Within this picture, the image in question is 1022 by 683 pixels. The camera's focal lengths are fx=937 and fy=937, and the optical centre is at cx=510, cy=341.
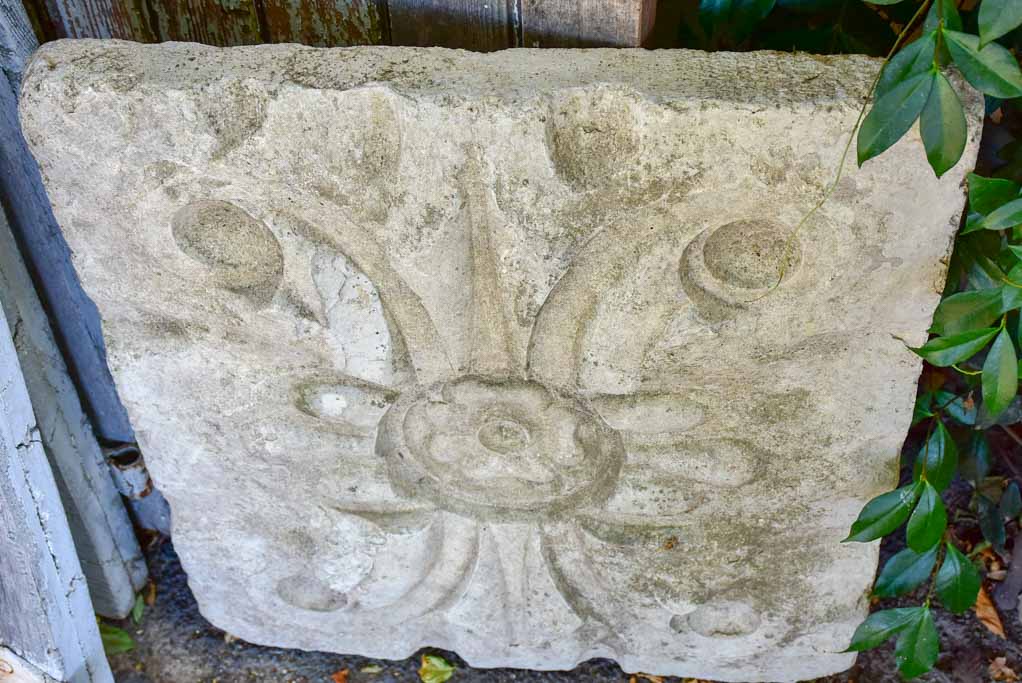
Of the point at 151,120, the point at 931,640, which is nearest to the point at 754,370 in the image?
the point at 931,640

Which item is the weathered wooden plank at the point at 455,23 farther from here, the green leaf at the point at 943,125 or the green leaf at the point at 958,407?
the green leaf at the point at 958,407

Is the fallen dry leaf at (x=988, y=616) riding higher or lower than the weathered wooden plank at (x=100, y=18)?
lower

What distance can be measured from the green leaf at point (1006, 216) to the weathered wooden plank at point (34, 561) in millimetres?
1192

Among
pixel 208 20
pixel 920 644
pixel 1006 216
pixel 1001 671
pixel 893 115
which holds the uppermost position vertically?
pixel 208 20

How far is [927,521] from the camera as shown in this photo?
1096 millimetres

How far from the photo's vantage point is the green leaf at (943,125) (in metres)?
0.81

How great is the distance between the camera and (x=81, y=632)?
146 cm

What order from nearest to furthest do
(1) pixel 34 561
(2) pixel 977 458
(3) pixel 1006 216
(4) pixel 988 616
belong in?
(3) pixel 1006 216 < (1) pixel 34 561 < (2) pixel 977 458 < (4) pixel 988 616

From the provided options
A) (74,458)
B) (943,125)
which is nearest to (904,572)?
(943,125)

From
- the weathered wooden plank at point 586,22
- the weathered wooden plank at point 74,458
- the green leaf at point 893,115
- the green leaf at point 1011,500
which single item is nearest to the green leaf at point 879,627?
the green leaf at point 1011,500

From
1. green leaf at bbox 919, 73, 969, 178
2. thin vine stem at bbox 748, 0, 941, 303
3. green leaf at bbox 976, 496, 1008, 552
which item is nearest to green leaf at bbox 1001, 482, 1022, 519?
green leaf at bbox 976, 496, 1008, 552

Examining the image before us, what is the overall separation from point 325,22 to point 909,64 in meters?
0.71

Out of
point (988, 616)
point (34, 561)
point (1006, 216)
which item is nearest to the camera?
point (1006, 216)

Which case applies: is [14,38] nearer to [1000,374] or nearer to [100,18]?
[100,18]
